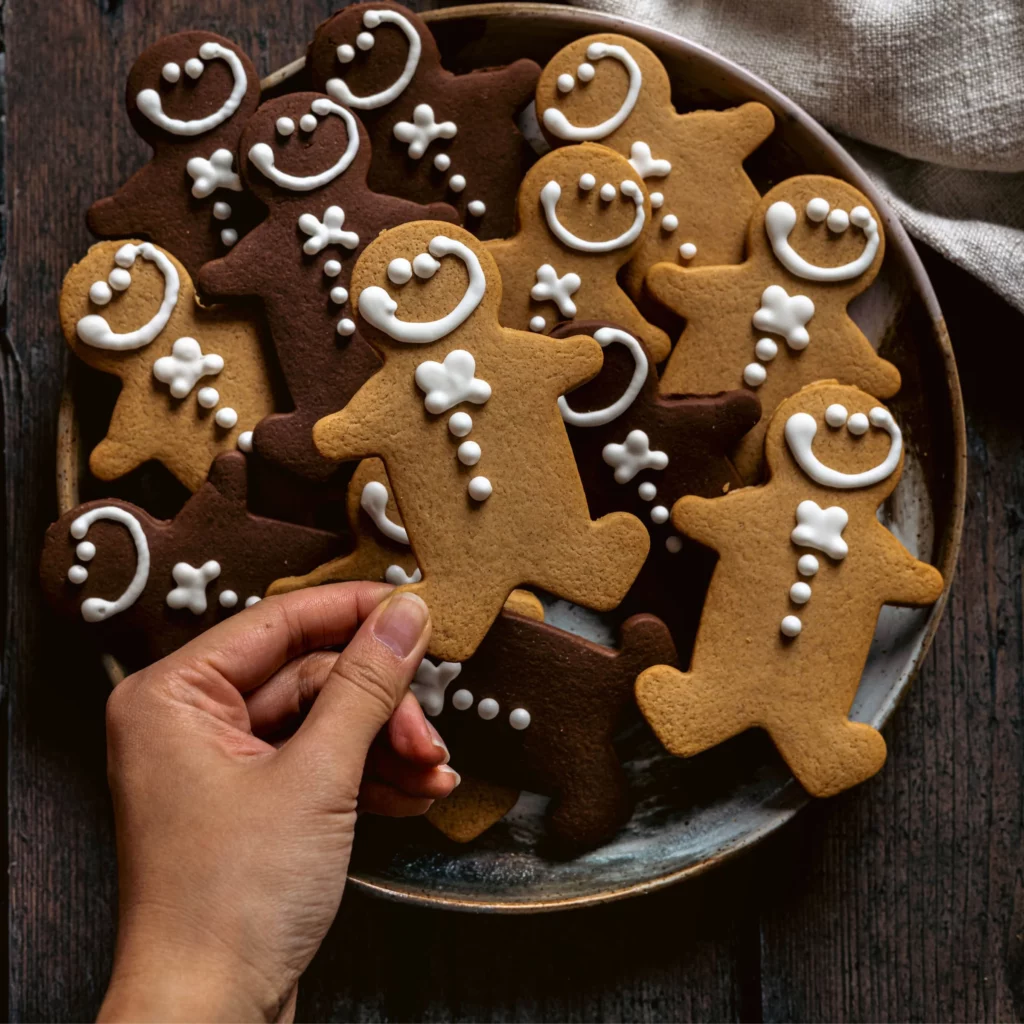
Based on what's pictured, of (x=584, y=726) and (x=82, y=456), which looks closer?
(x=584, y=726)

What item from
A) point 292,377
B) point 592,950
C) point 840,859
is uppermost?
point 292,377

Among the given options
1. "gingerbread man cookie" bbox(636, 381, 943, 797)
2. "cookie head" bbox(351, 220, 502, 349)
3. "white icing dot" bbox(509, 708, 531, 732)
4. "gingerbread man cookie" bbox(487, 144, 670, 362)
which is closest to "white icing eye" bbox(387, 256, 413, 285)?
"cookie head" bbox(351, 220, 502, 349)

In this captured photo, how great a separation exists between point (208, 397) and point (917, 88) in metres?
1.10

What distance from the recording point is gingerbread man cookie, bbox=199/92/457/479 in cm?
136

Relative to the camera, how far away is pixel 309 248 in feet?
4.47

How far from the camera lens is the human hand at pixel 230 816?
104 centimetres

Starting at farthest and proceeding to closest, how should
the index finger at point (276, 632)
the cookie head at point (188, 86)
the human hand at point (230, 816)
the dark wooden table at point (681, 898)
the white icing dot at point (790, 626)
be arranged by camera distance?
the dark wooden table at point (681, 898) < the cookie head at point (188, 86) < the white icing dot at point (790, 626) < the index finger at point (276, 632) < the human hand at point (230, 816)

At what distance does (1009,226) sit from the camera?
155 centimetres

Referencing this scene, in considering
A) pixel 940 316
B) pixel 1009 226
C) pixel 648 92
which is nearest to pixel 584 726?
pixel 940 316

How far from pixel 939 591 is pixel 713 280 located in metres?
0.51

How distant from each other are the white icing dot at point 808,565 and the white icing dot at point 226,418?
771 millimetres

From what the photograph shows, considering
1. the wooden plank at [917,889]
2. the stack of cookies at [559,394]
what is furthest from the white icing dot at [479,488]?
the wooden plank at [917,889]

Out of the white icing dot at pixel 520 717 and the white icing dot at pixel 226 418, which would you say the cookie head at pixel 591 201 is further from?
the white icing dot at pixel 520 717

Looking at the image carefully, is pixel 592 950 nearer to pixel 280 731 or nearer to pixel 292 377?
pixel 280 731
